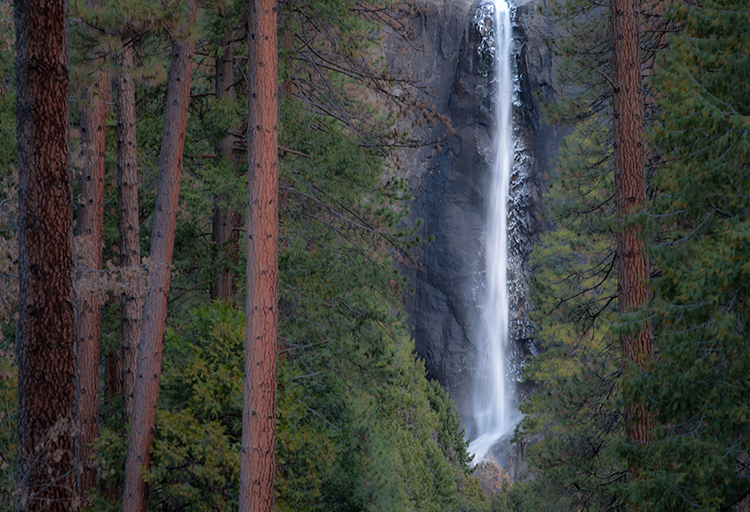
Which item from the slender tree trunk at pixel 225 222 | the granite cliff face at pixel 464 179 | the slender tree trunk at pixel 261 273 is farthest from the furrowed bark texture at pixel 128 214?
the granite cliff face at pixel 464 179

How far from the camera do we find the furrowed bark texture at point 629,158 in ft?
21.3

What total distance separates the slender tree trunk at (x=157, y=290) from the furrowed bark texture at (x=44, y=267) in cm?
222

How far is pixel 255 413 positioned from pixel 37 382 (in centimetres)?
198

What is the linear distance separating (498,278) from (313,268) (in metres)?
22.4

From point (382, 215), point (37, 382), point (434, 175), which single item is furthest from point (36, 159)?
point (434, 175)

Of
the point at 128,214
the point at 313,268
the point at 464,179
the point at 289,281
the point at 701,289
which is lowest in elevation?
the point at 701,289

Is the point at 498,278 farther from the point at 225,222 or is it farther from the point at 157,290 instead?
the point at 157,290

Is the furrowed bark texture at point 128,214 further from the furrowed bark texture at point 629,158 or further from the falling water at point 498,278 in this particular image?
the falling water at point 498,278

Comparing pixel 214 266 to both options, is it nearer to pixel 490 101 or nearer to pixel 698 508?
pixel 698 508

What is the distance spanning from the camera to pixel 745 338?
480 centimetres

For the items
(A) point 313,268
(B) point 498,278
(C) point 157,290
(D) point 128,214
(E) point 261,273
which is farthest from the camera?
(B) point 498,278

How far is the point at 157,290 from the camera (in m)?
6.99

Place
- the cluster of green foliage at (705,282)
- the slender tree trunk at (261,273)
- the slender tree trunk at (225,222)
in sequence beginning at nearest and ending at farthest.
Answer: the cluster of green foliage at (705,282)
the slender tree trunk at (261,273)
the slender tree trunk at (225,222)

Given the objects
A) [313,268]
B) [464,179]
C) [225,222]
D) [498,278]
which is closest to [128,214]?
[225,222]
